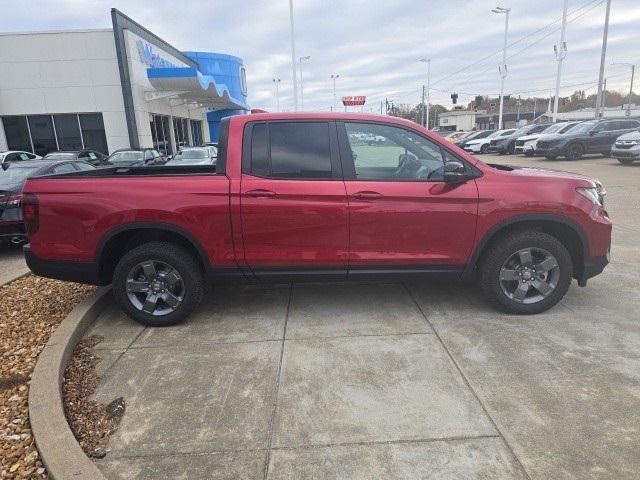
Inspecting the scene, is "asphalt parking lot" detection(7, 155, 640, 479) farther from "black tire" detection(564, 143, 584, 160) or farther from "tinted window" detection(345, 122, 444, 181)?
"black tire" detection(564, 143, 584, 160)

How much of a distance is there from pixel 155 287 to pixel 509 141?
2912cm

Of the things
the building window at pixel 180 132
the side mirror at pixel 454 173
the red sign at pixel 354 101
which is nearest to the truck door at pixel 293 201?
the side mirror at pixel 454 173

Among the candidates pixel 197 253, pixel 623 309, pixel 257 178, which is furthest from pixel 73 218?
pixel 623 309

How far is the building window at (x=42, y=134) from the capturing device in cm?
2195

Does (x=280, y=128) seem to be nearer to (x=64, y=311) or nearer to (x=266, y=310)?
(x=266, y=310)

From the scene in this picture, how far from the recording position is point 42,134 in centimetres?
2214

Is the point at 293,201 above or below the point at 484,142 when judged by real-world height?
above

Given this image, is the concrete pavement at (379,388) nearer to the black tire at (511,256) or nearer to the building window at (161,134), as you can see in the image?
the black tire at (511,256)

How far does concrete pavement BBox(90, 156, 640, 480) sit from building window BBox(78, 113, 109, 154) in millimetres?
20569

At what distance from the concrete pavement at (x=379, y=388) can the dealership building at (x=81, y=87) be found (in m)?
20.3

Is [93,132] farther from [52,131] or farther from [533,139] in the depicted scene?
[533,139]

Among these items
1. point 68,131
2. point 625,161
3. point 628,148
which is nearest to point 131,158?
point 68,131

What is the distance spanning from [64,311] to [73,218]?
3.86 feet

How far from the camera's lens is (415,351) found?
3703 mm
